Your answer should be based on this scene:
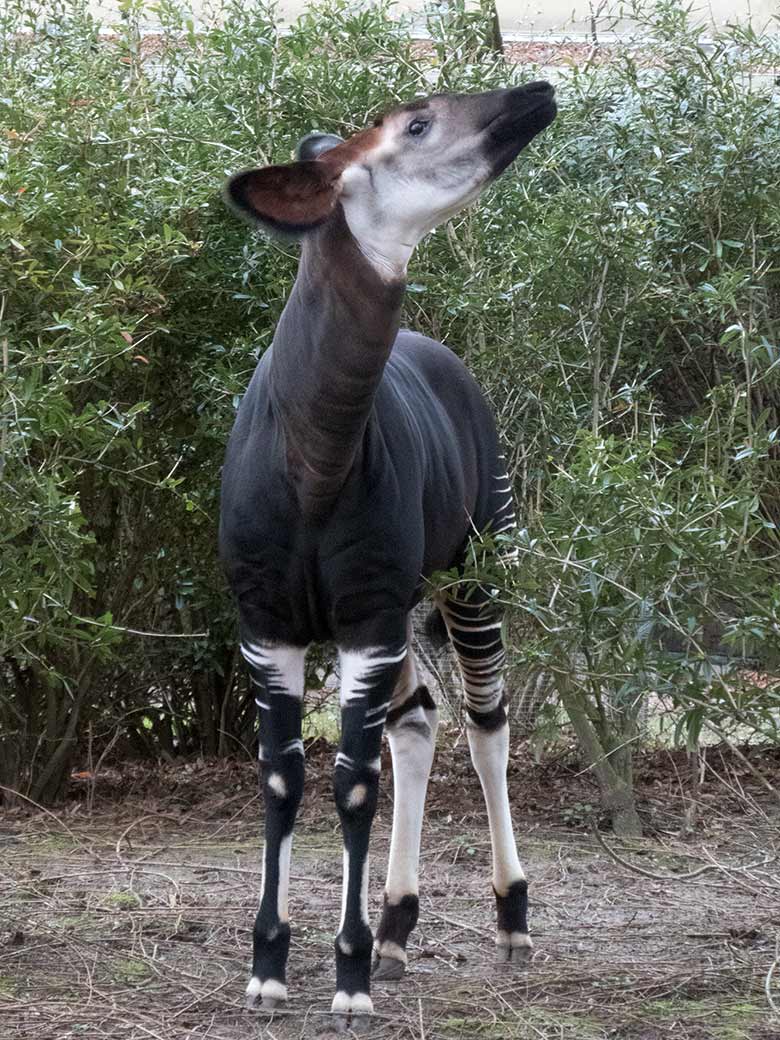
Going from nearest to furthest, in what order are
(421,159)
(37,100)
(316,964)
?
(421,159) < (316,964) < (37,100)

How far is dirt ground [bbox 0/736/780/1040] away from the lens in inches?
116

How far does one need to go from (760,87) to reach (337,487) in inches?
113

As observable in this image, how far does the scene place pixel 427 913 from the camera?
157 inches

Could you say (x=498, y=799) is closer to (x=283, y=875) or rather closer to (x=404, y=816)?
(x=404, y=816)

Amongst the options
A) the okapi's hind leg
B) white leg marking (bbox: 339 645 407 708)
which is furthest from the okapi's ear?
the okapi's hind leg

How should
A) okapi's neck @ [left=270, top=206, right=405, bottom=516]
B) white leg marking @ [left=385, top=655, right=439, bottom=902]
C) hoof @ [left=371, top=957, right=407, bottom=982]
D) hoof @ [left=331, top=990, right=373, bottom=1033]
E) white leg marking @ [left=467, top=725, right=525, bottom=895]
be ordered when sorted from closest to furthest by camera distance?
okapi's neck @ [left=270, top=206, right=405, bottom=516], hoof @ [left=331, top=990, right=373, bottom=1033], hoof @ [left=371, top=957, right=407, bottom=982], white leg marking @ [left=385, top=655, right=439, bottom=902], white leg marking @ [left=467, top=725, right=525, bottom=895]

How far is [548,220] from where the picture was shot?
469cm

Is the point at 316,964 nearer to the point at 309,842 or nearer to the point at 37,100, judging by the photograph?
the point at 309,842

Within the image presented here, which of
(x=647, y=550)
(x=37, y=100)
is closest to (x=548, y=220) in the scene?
(x=37, y=100)

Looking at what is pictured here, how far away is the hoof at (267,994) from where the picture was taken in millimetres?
2961

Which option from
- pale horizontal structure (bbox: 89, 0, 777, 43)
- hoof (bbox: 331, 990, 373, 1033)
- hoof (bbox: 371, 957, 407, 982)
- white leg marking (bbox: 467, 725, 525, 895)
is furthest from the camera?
pale horizontal structure (bbox: 89, 0, 777, 43)

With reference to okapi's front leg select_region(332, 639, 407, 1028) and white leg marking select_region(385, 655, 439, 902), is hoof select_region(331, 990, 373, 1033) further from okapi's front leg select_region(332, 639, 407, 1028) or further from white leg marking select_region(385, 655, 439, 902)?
white leg marking select_region(385, 655, 439, 902)

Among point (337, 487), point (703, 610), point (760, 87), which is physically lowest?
point (703, 610)

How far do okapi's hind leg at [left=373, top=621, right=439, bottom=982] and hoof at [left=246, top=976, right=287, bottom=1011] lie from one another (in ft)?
1.41
